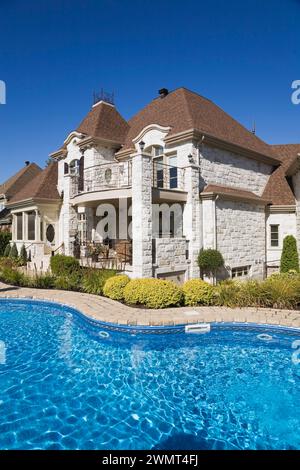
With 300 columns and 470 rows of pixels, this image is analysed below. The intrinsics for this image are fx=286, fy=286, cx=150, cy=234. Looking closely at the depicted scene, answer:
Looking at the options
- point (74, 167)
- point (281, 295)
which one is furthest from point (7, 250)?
point (281, 295)

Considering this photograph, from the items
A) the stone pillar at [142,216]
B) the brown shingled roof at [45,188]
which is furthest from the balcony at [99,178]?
the stone pillar at [142,216]

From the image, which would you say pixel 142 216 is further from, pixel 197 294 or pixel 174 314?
pixel 174 314

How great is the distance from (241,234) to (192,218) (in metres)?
3.95

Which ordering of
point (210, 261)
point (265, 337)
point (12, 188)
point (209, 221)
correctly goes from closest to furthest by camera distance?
point (265, 337)
point (210, 261)
point (209, 221)
point (12, 188)

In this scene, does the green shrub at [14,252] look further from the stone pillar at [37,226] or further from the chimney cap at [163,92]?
the chimney cap at [163,92]

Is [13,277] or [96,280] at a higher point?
[96,280]

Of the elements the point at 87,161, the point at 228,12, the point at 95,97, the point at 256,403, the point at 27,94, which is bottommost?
the point at 256,403

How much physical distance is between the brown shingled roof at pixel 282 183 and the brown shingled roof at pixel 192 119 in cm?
112

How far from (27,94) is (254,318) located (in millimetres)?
15736

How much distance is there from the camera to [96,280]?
43.5 ft

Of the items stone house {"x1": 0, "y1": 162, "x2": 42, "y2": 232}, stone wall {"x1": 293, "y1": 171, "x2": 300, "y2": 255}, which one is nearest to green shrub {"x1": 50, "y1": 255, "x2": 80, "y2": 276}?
stone wall {"x1": 293, "y1": 171, "x2": 300, "y2": 255}

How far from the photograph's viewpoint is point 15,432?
15.7 feet
